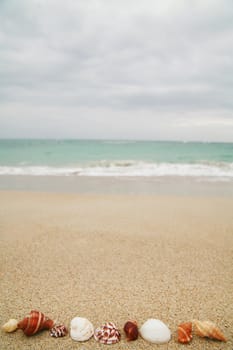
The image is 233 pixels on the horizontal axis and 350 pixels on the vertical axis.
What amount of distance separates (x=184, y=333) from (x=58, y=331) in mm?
818

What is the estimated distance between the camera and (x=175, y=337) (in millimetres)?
1533

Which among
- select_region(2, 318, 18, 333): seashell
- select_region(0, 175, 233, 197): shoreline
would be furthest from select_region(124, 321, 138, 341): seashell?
select_region(0, 175, 233, 197): shoreline

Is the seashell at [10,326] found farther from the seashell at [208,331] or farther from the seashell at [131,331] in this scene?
the seashell at [208,331]

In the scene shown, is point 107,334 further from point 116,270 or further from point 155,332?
point 116,270

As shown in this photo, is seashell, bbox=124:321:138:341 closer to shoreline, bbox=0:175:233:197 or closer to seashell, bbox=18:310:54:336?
seashell, bbox=18:310:54:336

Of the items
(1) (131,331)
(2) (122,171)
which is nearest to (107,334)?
(1) (131,331)

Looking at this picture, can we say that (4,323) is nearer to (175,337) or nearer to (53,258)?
(53,258)

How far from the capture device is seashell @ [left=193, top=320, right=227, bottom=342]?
4.84 ft

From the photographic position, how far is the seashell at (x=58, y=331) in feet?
4.97

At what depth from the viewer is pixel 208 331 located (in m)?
1.48

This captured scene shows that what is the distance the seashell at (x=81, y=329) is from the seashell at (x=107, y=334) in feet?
0.15

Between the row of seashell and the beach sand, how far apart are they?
39 millimetres

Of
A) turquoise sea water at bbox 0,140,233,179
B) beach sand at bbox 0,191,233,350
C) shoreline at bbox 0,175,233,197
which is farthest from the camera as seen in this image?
turquoise sea water at bbox 0,140,233,179

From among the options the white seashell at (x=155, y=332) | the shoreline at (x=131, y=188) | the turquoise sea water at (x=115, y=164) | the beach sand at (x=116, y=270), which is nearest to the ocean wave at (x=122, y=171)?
the turquoise sea water at (x=115, y=164)
